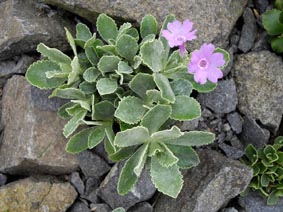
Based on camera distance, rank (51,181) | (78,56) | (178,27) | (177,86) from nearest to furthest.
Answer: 1. (178,27)
2. (177,86)
3. (78,56)
4. (51,181)

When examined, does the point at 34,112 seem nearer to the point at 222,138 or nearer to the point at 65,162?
the point at 65,162

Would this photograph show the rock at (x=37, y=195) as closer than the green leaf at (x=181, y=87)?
No

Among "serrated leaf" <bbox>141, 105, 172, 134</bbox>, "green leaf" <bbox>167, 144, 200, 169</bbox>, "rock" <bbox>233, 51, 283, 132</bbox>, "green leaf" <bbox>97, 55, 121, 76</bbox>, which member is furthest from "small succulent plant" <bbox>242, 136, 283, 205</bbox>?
"green leaf" <bbox>97, 55, 121, 76</bbox>

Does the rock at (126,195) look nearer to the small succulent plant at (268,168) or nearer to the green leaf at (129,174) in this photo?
the green leaf at (129,174)

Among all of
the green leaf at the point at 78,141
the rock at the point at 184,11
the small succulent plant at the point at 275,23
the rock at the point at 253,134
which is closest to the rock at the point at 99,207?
the green leaf at the point at 78,141

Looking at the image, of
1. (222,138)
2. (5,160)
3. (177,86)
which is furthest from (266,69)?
(5,160)

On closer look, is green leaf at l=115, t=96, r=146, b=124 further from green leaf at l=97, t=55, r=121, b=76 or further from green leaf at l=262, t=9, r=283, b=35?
green leaf at l=262, t=9, r=283, b=35
